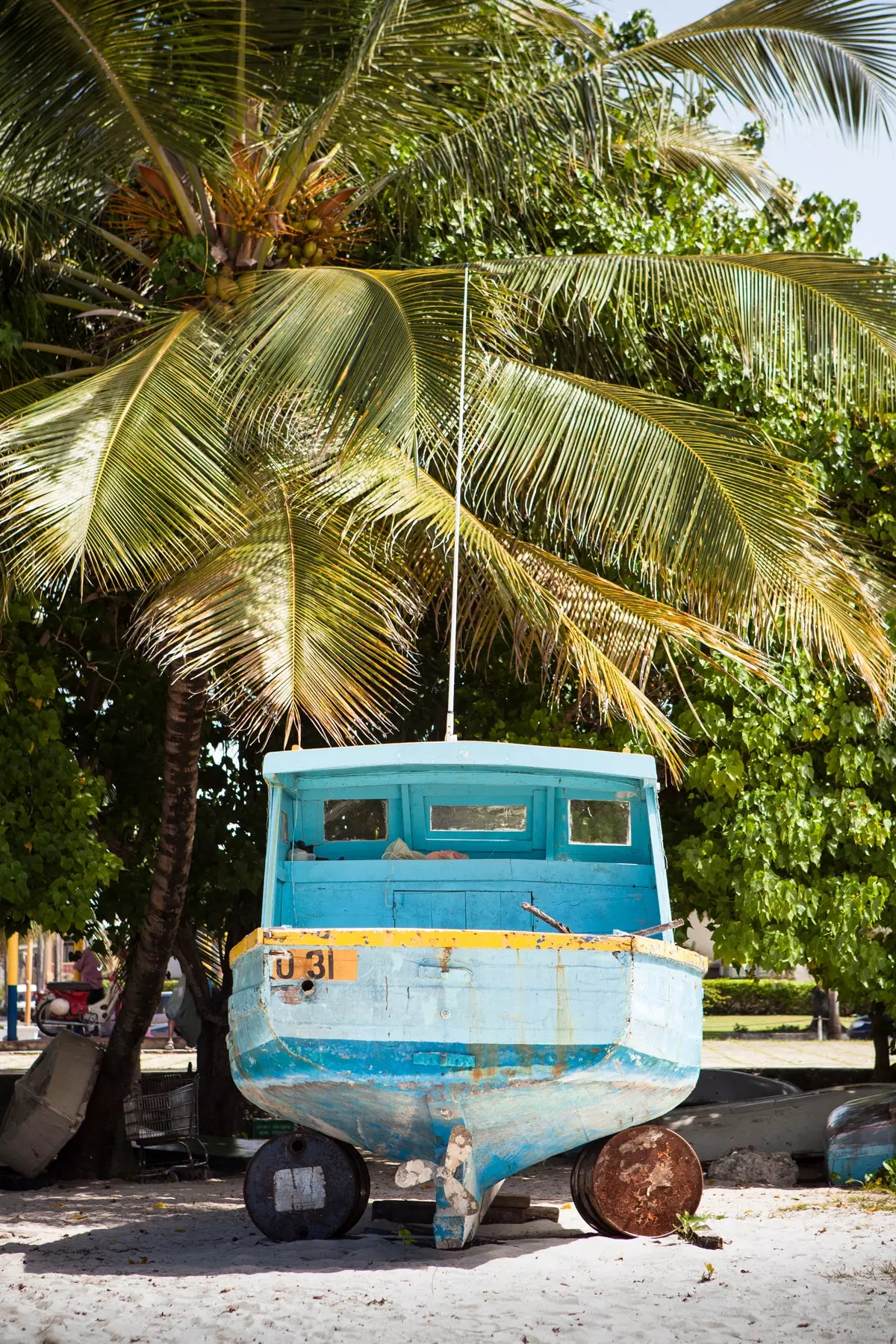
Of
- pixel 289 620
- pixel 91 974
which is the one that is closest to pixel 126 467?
pixel 289 620

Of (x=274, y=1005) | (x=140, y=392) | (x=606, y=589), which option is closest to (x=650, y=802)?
(x=606, y=589)

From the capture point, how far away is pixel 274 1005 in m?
6.39

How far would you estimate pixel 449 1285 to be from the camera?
19.9ft

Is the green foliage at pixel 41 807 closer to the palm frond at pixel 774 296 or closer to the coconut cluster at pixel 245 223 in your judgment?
the coconut cluster at pixel 245 223

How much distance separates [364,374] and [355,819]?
8.62ft

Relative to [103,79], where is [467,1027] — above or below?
below

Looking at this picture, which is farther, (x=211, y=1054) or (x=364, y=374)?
(x=211, y=1054)

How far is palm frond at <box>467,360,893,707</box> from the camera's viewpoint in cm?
845

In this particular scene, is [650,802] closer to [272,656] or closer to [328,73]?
[272,656]

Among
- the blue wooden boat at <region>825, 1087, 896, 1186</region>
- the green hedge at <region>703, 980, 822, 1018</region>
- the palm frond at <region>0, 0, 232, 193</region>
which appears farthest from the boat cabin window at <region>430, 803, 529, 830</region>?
the green hedge at <region>703, 980, 822, 1018</region>

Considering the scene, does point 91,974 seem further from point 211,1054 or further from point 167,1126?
point 167,1126

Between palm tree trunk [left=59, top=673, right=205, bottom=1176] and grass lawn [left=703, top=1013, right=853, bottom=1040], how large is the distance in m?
20.5

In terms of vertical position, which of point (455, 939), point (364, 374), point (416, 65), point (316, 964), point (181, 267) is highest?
point (416, 65)

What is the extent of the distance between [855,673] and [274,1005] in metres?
6.32
